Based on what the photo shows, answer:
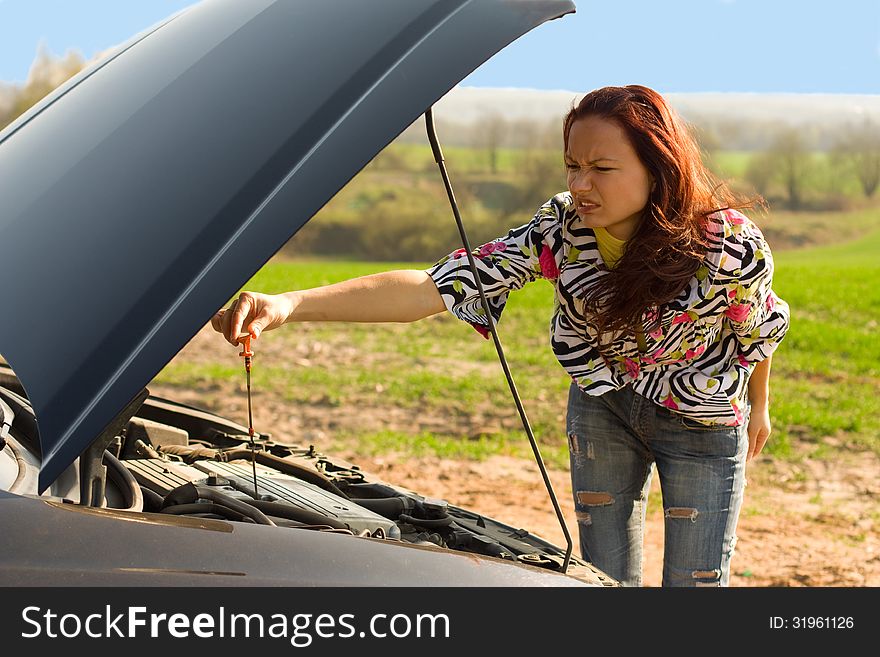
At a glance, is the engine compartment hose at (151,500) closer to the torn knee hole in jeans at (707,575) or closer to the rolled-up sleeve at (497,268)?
the rolled-up sleeve at (497,268)

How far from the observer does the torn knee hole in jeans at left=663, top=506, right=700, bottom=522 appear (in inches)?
104

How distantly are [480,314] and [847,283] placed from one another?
1317 centimetres

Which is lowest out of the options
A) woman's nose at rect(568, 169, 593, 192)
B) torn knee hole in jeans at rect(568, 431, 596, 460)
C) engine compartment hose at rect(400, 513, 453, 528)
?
engine compartment hose at rect(400, 513, 453, 528)

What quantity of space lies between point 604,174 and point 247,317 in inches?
32.7

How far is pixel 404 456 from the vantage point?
6.79 metres

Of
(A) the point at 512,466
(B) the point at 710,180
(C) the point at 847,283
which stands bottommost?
(B) the point at 710,180

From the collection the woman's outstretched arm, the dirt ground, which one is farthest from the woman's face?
the dirt ground

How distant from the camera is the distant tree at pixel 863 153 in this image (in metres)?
24.9

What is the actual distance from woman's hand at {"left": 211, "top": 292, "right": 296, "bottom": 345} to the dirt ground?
335cm

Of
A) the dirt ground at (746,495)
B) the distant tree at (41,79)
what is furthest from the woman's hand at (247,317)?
the distant tree at (41,79)

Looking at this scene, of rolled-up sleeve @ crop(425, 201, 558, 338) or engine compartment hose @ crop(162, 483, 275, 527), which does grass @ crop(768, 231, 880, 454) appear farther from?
engine compartment hose @ crop(162, 483, 275, 527)

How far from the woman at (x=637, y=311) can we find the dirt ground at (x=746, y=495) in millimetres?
2320

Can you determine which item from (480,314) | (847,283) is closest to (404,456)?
(480,314)

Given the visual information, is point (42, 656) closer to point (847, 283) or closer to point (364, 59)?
point (364, 59)
